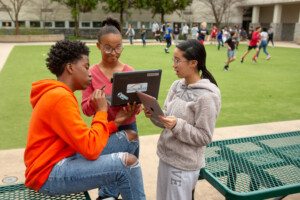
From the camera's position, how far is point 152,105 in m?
2.22

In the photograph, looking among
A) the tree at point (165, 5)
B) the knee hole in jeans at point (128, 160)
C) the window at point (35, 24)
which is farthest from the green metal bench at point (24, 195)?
the window at point (35, 24)

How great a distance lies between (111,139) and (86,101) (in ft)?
1.63

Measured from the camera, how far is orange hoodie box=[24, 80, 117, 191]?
1888mm

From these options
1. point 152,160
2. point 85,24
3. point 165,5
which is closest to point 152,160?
point 152,160

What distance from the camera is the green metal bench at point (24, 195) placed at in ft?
7.01

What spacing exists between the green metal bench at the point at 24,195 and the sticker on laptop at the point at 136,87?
889 millimetres

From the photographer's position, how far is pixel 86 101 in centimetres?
278

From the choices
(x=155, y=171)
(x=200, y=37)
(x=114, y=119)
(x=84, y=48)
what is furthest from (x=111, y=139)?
(x=200, y=37)

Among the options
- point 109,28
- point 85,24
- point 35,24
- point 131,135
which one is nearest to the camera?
point 131,135

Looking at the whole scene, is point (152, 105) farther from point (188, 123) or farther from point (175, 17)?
point (175, 17)

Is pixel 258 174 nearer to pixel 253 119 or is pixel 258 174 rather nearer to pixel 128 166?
Answer: pixel 128 166

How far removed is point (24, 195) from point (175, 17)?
47.1 m

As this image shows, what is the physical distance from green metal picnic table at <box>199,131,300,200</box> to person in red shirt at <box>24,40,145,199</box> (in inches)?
28.8

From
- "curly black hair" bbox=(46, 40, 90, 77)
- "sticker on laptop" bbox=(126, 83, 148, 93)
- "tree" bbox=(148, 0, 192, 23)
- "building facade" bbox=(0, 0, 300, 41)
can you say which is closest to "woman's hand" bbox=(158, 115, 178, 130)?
"sticker on laptop" bbox=(126, 83, 148, 93)
